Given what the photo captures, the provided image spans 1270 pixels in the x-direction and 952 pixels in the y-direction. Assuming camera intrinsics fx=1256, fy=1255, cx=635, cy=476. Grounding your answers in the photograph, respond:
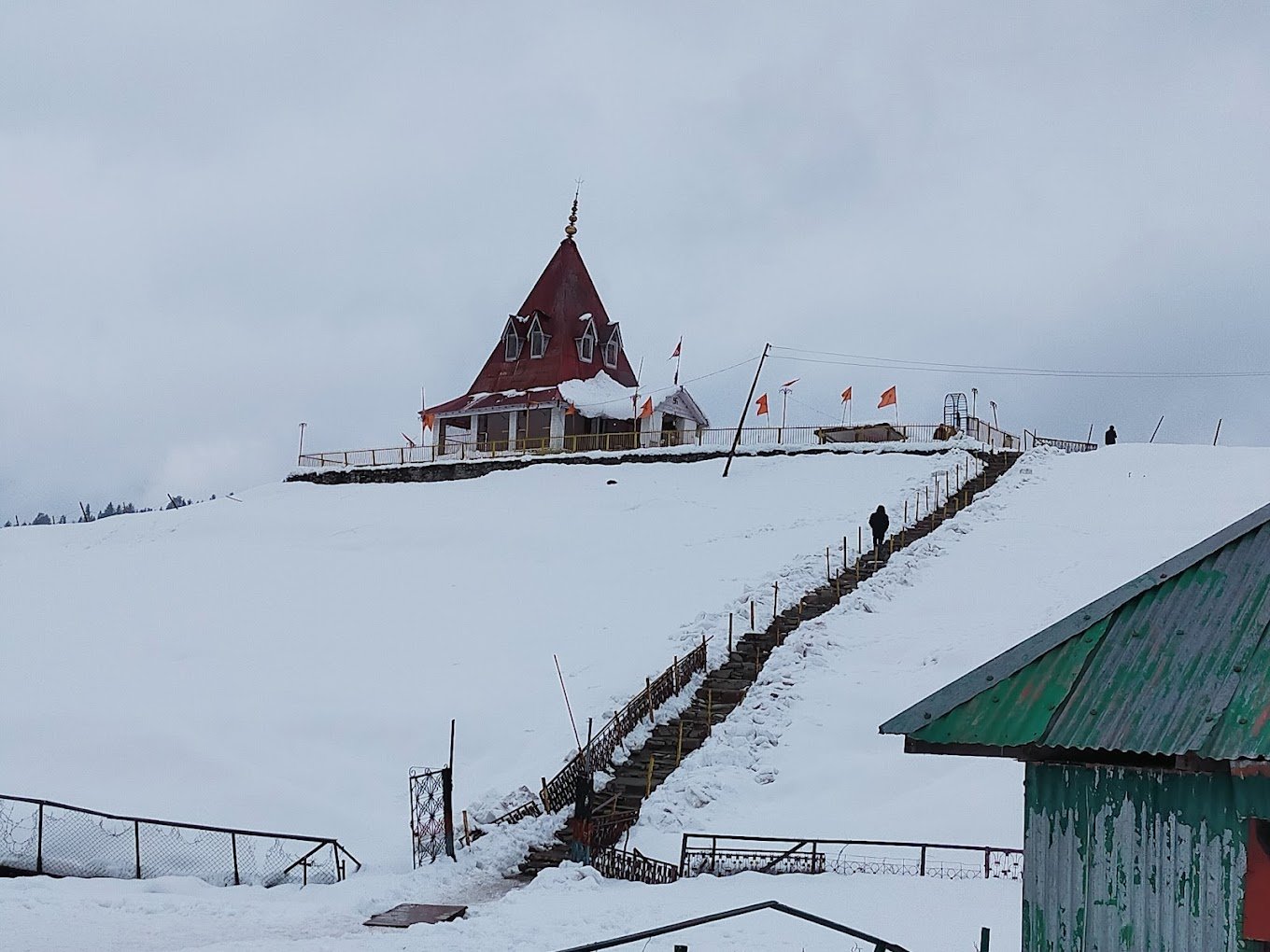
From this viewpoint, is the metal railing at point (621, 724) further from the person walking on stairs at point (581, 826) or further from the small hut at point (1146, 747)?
the small hut at point (1146, 747)

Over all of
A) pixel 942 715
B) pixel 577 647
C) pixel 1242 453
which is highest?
pixel 1242 453

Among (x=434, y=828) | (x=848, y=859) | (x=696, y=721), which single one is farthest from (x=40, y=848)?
(x=848, y=859)

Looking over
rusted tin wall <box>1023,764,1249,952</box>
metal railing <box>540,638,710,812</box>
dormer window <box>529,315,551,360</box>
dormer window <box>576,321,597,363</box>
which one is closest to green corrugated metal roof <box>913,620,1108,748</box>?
rusted tin wall <box>1023,764,1249,952</box>

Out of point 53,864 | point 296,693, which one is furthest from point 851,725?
point 53,864

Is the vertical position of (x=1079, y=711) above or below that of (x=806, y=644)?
above

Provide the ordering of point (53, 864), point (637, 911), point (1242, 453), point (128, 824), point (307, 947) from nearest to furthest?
point (307, 947) → point (637, 911) → point (53, 864) → point (128, 824) → point (1242, 453)

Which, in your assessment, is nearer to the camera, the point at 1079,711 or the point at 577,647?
the point at 1079,711

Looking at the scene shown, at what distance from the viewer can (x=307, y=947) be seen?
12.0 m

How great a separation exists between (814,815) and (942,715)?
10.8 meters

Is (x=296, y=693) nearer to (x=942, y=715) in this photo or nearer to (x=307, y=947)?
(x=307, y=947)

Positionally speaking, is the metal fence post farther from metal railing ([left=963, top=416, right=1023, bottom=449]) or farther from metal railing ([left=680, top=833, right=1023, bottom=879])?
metal railing ([left=963, top=416, right=1023, bottom=449])

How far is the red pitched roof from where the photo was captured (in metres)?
58.9

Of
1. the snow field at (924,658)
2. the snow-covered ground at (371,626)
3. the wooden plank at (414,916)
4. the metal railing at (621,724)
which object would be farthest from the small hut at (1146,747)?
the snow-covered ground at (371,626)

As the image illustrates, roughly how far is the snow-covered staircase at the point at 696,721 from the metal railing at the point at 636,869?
3.15ft
